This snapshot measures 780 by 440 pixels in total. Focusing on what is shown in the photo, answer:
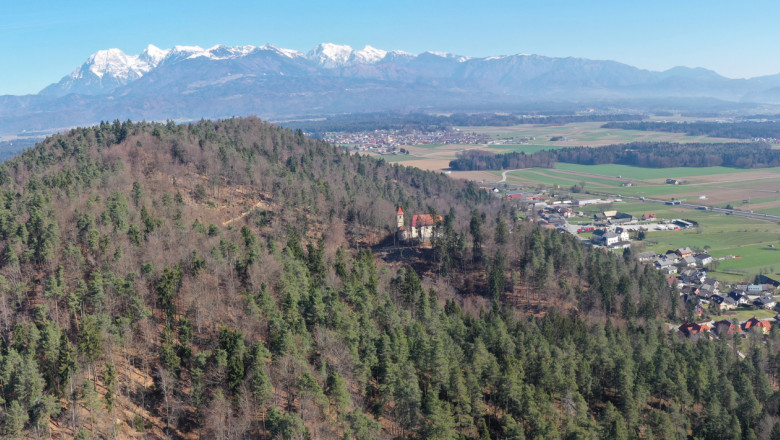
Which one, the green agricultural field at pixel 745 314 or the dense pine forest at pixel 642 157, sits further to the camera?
the dense pine forest at pixel 642 157

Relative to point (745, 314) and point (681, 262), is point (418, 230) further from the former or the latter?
point (681, 262)

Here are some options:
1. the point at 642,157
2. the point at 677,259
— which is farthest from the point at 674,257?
the point at 642,157

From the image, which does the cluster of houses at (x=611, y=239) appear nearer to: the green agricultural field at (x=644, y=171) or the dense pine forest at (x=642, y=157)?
the green agricultural field at (x=644, y=171)

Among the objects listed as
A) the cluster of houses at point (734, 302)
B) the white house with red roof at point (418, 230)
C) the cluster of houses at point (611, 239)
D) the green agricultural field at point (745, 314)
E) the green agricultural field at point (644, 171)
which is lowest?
the green agricultural field at point (745, 314)

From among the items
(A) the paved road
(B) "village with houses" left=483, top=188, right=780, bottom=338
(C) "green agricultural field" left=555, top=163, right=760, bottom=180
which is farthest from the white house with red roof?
(C) "green agricultural field" left=555, top=163, right=760, bottom=180

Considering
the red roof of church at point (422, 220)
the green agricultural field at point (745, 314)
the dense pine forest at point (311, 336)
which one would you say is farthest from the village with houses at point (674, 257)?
the dense pine forest at point (311, 336)

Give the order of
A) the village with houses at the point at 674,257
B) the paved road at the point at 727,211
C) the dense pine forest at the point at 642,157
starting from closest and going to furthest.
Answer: the village with houses at the point at 674,257, the paved road at the point at 727,211, the dense pine forest at the point at 642,157
